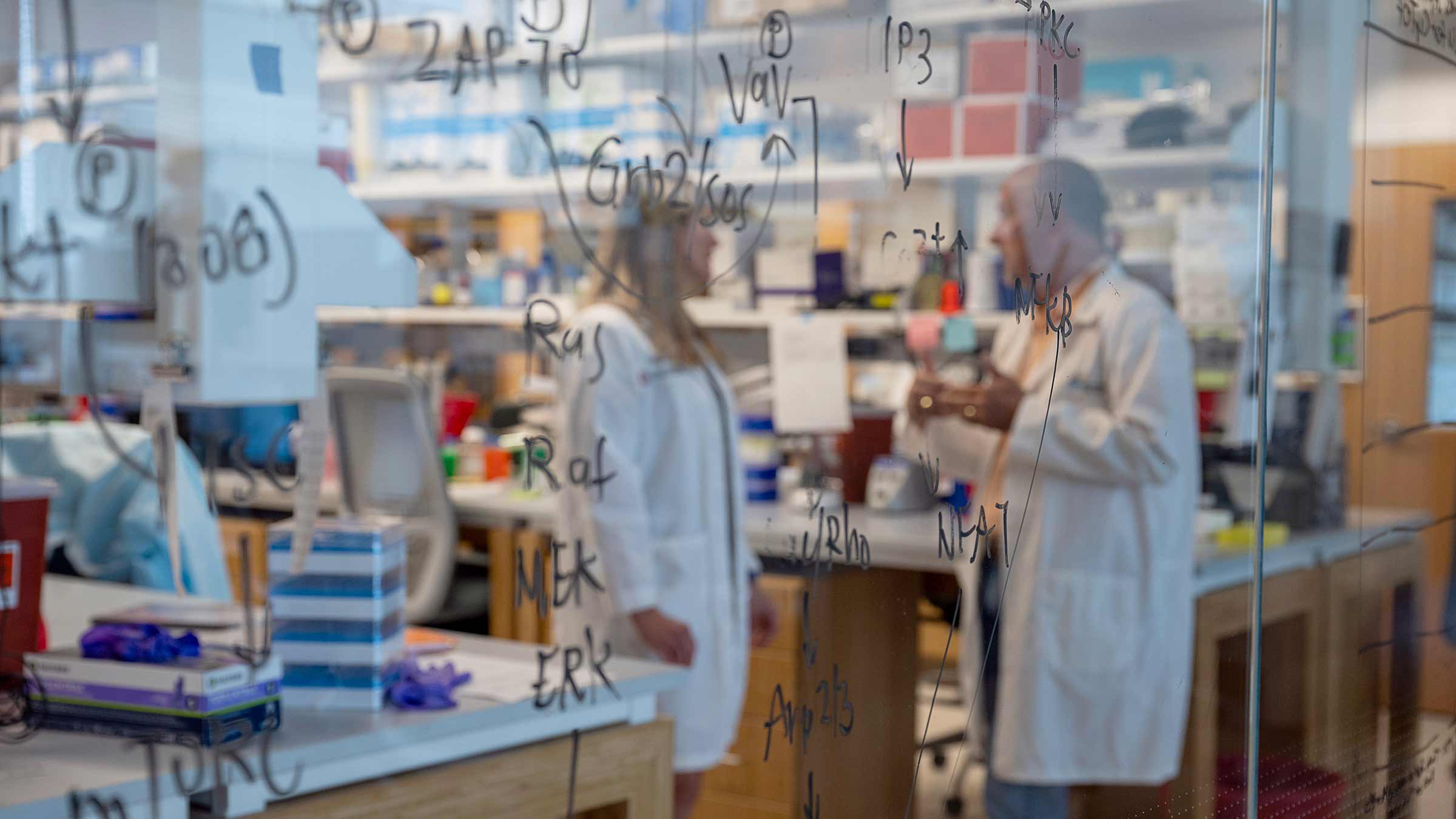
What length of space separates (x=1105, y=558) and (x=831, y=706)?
2.37 ft

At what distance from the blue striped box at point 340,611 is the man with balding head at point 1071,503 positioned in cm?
34

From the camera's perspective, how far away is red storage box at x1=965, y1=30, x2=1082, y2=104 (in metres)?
0.91

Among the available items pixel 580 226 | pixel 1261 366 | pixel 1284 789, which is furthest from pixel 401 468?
pixel 1284 789

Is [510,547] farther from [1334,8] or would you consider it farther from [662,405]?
[1334,8]

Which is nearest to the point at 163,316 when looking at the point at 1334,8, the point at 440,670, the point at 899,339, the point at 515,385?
the point at 515,385

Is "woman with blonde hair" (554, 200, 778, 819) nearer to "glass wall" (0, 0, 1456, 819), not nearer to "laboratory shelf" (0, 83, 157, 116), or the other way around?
"glass wall" (0, 0, 1456, 819)

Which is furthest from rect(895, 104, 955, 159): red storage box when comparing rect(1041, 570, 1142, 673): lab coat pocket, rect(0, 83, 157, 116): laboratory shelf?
rect(1041, 570, 1142, 673): lab coat pocket

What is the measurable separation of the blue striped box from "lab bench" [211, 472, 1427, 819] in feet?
0.13

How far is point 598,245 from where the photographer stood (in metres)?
0.67

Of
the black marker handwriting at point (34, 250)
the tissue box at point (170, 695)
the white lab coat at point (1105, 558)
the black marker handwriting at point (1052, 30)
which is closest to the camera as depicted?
the black marker handwriting at point (34, 250)

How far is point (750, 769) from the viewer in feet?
2.48

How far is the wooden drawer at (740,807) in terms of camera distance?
0.76m

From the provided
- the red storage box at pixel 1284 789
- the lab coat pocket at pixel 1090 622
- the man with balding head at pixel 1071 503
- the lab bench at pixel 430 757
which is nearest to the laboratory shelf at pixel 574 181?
the man with balding head at pixel 1071 503

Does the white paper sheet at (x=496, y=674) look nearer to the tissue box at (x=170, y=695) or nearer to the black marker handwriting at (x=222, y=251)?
the tissue box at (x=170, y=695)
